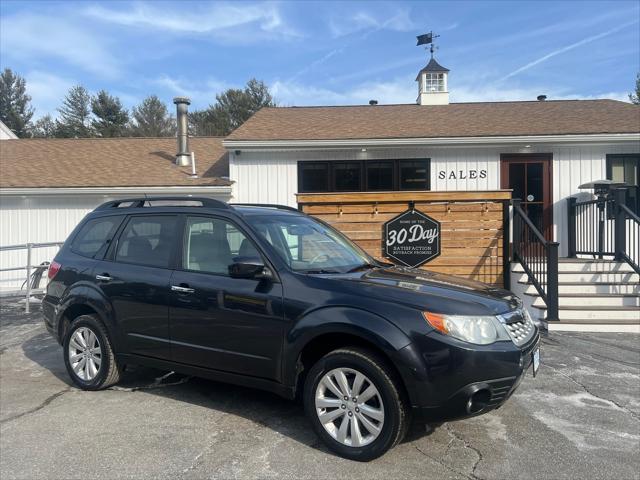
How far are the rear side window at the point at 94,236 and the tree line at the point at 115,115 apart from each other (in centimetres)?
3451

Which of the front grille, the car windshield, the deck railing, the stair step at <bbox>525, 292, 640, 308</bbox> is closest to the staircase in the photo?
the stair step at <bbox>525, 292, 640, 308</bbox>

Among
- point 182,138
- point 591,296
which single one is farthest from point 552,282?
point 182,138

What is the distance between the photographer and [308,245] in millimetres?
4328

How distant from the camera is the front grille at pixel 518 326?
3410 millimetres

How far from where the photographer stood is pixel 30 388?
505 centimetres

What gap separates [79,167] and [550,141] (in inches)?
461

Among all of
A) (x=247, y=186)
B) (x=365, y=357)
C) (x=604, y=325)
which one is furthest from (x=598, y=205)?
(x=365, y=357)

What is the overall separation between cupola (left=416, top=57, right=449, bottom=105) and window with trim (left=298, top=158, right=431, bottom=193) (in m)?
4.83

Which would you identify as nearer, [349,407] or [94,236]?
[349,407]

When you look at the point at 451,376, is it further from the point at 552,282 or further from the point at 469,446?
the point at 552,282

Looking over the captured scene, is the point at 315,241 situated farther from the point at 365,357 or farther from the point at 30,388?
the point at 30,388

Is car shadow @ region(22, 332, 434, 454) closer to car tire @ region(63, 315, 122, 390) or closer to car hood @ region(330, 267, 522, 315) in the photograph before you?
car tire @ region(63, 315, 122, 390)

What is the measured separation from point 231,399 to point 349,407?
159 centimetres

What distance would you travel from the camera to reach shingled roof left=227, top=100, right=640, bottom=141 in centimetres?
1110
